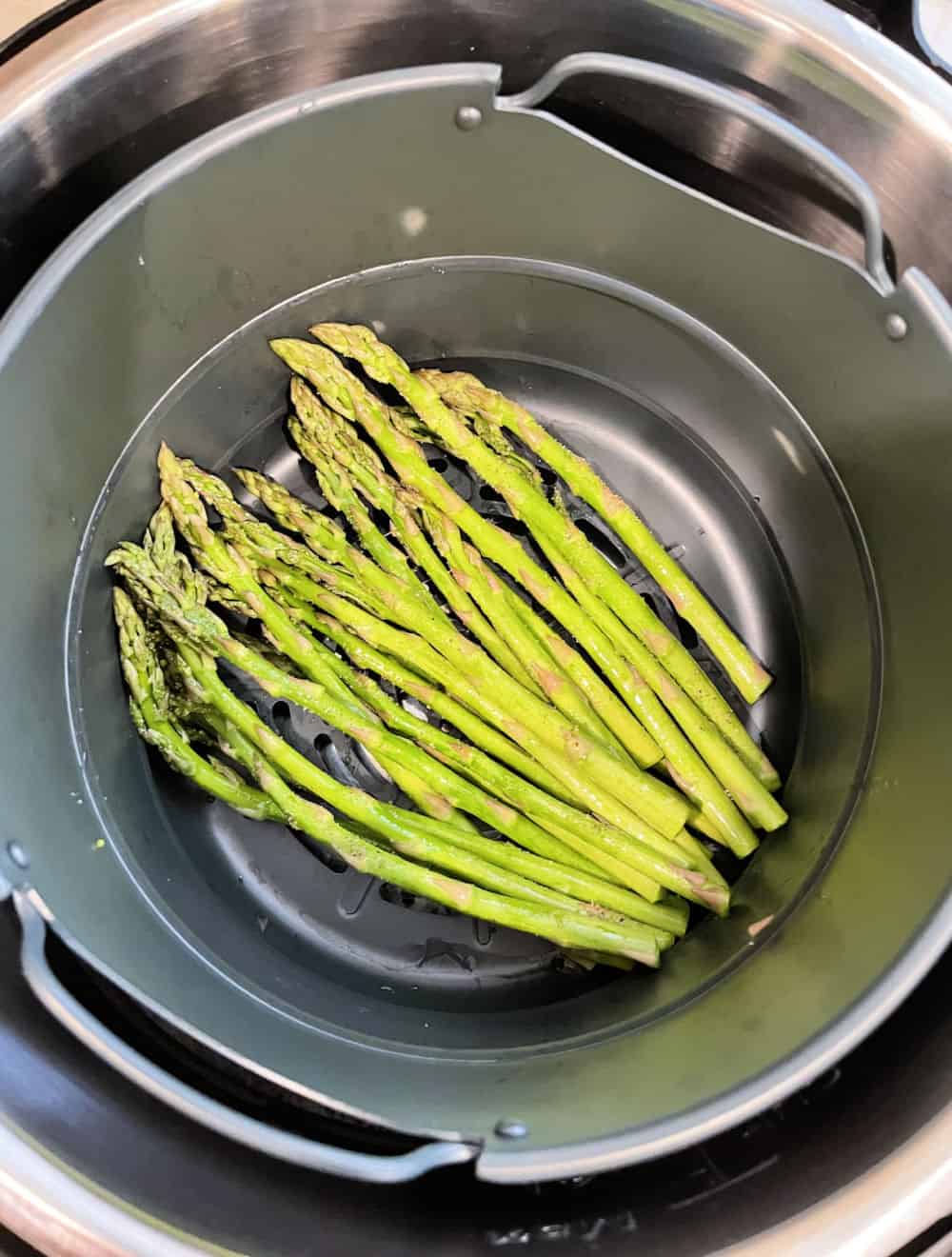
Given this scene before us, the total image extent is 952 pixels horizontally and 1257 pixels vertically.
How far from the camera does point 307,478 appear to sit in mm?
1724

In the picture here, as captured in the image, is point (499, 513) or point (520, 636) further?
point (499, 513)

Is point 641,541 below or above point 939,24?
below

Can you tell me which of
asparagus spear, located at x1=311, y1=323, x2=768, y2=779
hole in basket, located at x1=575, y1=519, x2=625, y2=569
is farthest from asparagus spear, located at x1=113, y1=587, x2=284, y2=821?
hole in basket, located at x1=575, y1=519, x2=625, y2=569

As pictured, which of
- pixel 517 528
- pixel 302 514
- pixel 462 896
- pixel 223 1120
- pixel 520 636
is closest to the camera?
pixel 223 1120

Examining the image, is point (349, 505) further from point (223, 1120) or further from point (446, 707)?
point (223, 1120)

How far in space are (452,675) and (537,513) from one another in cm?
33

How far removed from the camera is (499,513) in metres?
1.71

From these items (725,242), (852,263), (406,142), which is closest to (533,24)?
(406,142)

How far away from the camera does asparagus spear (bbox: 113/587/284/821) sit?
57.5 inches

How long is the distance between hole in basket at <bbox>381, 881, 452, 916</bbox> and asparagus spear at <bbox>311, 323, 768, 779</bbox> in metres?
0.56

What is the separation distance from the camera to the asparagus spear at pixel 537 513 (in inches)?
60.0

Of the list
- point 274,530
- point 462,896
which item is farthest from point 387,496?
point 462,896

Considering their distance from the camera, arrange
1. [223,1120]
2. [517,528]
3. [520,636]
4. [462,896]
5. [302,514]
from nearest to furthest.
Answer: [223,1120] → [462,896] → [520,636] → [302,514] → [517,528]

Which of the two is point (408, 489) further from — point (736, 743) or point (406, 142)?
point (736, 743)
